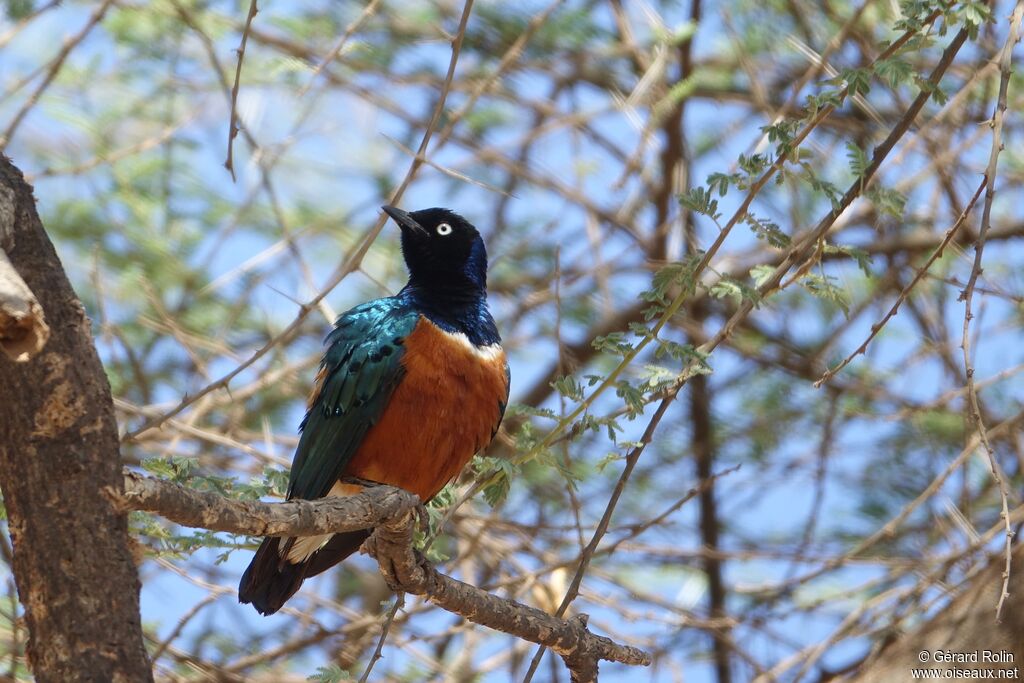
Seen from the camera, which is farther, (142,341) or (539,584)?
(142,341)

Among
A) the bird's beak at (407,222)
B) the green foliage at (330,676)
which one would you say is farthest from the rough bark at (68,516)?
the bird's beak at (407,222)

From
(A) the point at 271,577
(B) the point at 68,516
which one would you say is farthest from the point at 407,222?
(B) the point at 68,516

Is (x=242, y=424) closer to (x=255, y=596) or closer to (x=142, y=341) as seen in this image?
(x=142, y=341)

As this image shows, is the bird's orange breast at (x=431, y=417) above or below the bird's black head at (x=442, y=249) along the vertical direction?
below

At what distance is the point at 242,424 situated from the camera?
6.32m

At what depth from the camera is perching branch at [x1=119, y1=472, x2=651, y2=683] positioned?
7.37ft

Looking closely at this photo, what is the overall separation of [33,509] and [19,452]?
0.11 m

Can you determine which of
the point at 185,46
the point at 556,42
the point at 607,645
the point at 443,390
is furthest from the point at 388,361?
the point at 185,46

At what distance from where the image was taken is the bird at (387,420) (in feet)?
13.1

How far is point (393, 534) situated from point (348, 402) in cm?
98

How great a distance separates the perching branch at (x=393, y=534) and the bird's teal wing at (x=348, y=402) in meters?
0.71

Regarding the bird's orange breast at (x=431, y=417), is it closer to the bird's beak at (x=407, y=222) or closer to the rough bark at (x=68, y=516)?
the bird's beak at (x=407, y=222)

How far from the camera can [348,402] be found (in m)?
4.12

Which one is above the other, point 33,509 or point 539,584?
point 539,584
